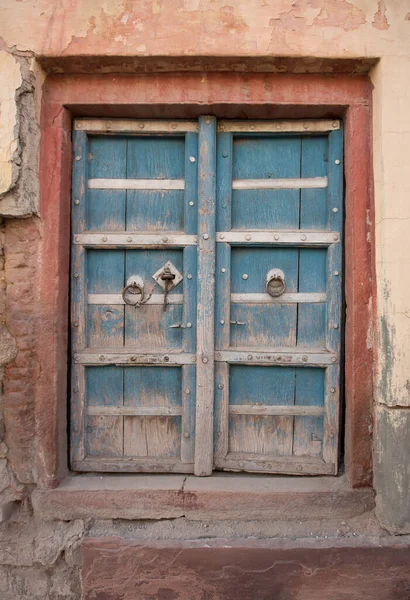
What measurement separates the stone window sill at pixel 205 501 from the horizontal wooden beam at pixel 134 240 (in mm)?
1146

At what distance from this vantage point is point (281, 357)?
2.06m

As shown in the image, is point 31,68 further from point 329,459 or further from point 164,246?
point 329,459

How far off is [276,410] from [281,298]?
550 mm

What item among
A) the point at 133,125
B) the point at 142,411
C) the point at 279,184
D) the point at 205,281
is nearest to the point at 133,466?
the point at 142,411

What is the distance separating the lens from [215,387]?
6.86 ft

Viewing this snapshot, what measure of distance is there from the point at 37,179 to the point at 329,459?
1890mm

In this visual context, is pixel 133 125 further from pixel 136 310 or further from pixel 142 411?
pixel 142 411

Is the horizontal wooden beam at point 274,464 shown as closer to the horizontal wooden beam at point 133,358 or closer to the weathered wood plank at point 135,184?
the horizontal wooden beam at point 133,358

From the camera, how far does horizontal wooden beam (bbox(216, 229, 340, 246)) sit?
205 centimetres

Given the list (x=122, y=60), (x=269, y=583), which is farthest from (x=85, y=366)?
(x=122, y=60)

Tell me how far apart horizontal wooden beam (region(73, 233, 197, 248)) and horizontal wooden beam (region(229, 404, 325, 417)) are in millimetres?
839

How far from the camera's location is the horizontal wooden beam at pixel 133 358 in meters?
2.07

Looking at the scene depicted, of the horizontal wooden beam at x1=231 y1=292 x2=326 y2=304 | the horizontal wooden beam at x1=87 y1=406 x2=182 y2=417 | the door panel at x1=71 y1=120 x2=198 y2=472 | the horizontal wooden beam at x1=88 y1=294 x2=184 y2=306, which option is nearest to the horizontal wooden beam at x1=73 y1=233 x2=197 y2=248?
the door panel at x1=71 y1=120 x2=198 y2=472

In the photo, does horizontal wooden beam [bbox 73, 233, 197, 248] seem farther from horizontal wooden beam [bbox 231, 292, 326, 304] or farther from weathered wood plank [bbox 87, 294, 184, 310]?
horizontal wooden beam [bbox 231, 292, 326, 304]
